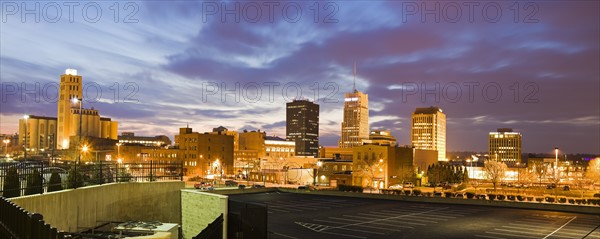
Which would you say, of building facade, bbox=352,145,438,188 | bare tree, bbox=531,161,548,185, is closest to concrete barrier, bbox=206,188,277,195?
building facade, bbox=352,145,438,188

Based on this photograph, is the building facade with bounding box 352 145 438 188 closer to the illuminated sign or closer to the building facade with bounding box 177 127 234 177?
the building facade with bounding box 177 127 234 177

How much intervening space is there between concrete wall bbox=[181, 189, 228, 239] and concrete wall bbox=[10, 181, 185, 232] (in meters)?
0.87

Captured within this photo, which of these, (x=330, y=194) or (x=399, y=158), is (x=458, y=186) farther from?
(x=330, y=194)

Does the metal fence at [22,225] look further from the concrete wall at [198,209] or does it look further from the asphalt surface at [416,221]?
the asphalt surface at [416,221]

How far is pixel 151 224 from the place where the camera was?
20500mm

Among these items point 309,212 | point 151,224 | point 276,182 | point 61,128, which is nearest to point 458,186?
point 276,182

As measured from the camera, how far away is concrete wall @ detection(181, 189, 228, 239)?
20984 millimetres

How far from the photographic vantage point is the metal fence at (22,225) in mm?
5197

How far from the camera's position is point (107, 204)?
69.6 feet

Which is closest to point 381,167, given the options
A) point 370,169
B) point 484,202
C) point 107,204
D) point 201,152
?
point 370,169

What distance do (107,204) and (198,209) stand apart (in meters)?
4.53

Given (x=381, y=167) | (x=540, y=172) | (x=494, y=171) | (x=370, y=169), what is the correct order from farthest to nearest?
(x=540, y=172) < (x=381, y=167) < (x=370, y=169) < (x=494, y=171)

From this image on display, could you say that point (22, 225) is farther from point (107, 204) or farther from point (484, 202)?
point (484, 202)

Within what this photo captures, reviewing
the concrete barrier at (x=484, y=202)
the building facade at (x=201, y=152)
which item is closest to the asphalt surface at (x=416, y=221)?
the concrete barrier at (x=484, y=202)
